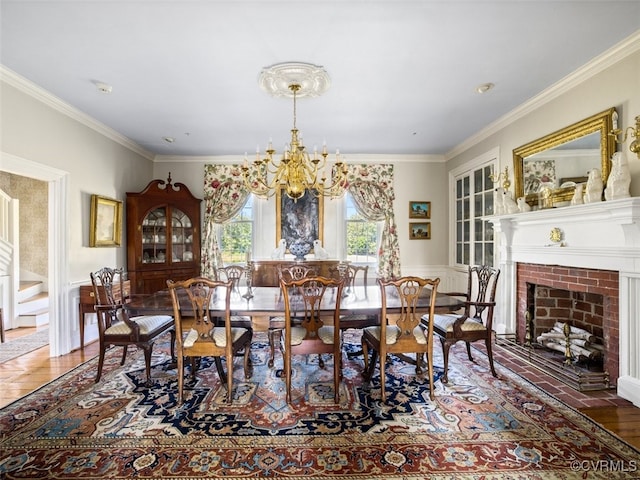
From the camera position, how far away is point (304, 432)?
2055 millimetres

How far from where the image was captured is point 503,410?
2.30 meters

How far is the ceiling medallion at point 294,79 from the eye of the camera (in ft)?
8.91

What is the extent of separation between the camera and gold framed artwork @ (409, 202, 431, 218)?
18.8ft

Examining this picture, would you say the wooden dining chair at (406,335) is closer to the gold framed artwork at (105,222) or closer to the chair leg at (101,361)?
the chair leg at (101,361)

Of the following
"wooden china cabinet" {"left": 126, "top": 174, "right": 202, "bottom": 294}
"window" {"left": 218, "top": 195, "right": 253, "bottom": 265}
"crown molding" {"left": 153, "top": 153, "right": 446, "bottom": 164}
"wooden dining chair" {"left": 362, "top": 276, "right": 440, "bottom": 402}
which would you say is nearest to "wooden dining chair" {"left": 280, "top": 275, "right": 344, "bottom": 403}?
"wooden dining chair" {"left": 362, "top": 276, "right": 440, "bottom": 402}

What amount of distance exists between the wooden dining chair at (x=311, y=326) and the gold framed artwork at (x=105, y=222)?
302cm

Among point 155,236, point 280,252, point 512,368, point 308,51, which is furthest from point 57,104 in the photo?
point 512,368

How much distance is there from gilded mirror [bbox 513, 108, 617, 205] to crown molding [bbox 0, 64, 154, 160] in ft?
16.8

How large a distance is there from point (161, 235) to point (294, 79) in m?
3.50

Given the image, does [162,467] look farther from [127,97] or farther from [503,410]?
[127,97]

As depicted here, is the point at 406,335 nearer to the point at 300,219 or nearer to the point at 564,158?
the point at 564,158

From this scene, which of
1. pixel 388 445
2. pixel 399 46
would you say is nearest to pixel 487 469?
pixel 388 445

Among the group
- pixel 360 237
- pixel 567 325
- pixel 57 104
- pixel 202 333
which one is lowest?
pixel 567 325

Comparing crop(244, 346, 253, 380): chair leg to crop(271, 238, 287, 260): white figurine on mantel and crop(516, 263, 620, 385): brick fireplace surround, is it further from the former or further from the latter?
crop(516, 263, 620, 385): brick fireplace surround
